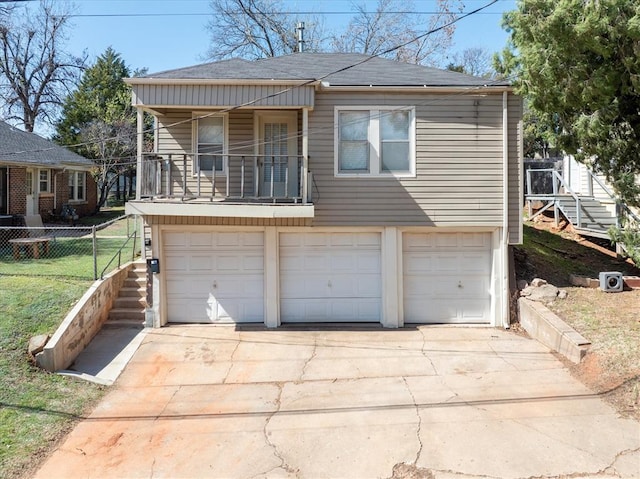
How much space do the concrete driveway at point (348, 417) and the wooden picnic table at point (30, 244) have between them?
218 inches

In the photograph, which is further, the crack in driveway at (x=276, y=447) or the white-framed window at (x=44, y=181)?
the white-framed window at (x=44, y=181)

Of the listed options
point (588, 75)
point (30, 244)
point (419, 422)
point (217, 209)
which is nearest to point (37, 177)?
point (30, 244)

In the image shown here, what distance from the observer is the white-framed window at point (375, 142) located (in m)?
9.77

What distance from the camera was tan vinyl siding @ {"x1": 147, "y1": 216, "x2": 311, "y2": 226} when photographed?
32.1 ft

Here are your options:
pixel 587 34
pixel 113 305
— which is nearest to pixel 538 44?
pixel 587 34

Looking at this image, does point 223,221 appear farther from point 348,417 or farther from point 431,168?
point 348,417

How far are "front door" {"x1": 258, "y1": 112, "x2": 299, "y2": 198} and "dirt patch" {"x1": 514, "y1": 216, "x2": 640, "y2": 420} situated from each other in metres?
5.71

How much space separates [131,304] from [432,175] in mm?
7089

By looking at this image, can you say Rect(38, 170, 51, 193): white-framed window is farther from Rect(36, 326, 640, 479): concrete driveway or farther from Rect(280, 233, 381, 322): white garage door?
Rect(280, 233, 381, 322): white garage door

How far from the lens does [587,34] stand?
A: 650 cm

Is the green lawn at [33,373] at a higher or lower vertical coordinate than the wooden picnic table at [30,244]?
lower

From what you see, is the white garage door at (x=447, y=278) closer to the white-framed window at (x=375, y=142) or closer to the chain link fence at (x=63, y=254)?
the white-framed window at (x=375, y=142)

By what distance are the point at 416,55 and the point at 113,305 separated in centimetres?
2003

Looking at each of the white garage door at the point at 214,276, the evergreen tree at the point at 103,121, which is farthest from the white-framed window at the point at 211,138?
the evergreen tree at the point at 103,121
